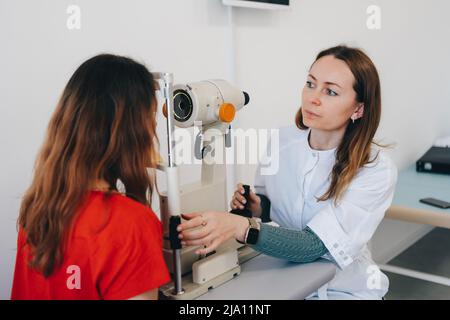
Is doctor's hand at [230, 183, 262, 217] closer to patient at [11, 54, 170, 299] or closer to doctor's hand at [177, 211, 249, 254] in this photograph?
doctor's hand at [177, 211, 249, 254]

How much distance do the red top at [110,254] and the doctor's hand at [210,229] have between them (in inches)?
4.7

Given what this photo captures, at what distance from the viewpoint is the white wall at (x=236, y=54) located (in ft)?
4.93

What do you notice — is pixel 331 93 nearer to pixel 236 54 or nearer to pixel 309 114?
pixel 309 114

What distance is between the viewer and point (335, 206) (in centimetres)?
142

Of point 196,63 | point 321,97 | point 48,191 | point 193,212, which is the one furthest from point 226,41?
point 48,191

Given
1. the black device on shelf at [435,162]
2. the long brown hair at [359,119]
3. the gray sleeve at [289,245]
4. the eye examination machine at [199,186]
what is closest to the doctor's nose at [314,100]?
the long brown hair at [359,119]

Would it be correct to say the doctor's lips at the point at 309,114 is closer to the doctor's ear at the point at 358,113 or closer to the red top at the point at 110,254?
the doctor's ear at the point at 358,113

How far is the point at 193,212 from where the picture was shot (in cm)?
127

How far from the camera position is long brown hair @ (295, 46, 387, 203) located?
150cm

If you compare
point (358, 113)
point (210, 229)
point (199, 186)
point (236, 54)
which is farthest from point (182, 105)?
point (236, 54)

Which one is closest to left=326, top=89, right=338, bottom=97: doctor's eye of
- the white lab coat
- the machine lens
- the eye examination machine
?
the white lab coat

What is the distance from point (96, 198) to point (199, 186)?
1.12 feet

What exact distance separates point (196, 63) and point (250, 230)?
98 centimetres
